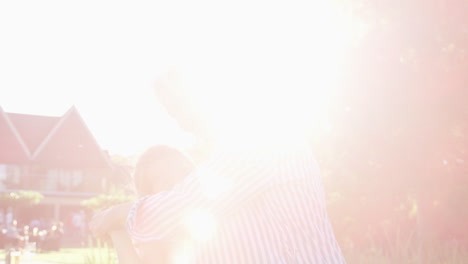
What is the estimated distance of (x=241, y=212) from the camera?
1796 millimetres

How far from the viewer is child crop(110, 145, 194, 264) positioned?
6.72 feet

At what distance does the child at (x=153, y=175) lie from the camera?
6.72ft

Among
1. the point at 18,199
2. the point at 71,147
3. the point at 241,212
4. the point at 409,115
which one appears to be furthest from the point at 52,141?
the point at 241,212

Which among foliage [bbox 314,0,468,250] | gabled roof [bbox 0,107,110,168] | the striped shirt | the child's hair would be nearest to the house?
gabled roof [bbox 0,107,110,168]

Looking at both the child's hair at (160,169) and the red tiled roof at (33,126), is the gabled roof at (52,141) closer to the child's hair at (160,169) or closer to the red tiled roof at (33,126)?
the red tiled roof at (33,126)

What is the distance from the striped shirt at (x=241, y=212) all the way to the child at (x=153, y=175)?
208mm

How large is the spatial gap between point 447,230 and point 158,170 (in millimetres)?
12794

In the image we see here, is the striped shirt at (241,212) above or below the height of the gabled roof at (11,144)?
below

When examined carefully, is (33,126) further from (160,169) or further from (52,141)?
(160,169)

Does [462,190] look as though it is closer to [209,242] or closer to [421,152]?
[421,152]

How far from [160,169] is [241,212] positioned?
0.62m

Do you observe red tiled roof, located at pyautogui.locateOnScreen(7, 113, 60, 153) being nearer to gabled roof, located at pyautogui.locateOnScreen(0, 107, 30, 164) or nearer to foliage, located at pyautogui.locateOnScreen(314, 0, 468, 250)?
gabled roof, located at pyautogui.locateOnScreen(0, 107, 30, 164)

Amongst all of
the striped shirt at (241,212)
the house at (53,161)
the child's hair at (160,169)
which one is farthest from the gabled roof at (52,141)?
the striped shirt at (241,212)

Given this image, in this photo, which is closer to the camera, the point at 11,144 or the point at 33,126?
the point at 11,144
